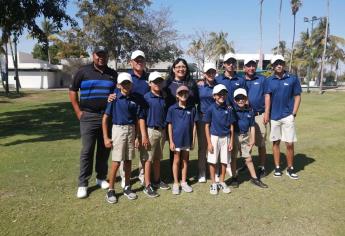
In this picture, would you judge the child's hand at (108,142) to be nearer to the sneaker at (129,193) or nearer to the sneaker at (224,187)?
the sneaker at (129,193)

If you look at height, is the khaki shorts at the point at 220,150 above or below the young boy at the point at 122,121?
below

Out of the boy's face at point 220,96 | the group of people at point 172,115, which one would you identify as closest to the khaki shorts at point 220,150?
the group of people at point 172,115

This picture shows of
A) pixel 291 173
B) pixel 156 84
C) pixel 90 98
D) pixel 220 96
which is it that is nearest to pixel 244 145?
pixel 220 96

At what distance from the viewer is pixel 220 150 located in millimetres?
6078

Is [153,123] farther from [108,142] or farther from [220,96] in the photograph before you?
[220,96]

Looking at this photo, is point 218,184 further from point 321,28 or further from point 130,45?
point 321,28

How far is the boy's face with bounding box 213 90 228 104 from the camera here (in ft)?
19.2

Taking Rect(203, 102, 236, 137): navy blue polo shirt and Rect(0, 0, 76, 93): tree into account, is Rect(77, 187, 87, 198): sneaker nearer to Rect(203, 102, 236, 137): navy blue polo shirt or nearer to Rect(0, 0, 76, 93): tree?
Rect(203, 102, 236, 137): navy blue polo shirt

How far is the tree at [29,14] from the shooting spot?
470 inches

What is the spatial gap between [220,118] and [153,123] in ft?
3.32

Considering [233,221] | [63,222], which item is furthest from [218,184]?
[63,222]

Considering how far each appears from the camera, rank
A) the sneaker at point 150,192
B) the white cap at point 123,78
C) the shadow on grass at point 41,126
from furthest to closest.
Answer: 1. the shadow on grass at point 41,126
2. the sneaker at point 150,192
3. the white cap at point 123,78

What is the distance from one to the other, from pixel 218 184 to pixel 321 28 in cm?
5472

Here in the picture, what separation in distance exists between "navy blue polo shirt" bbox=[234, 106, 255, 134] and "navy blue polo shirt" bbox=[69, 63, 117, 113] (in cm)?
202
